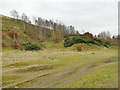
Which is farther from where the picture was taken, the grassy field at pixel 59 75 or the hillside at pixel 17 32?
the hillside at pixel 17 32

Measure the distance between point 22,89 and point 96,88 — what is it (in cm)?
429

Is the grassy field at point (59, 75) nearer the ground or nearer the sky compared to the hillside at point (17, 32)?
nearer the ground

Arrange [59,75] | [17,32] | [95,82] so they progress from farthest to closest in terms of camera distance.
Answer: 1. [17,32]
2. [59,75]
3. [95,82]

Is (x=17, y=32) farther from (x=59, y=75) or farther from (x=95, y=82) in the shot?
(x=95, y=82)

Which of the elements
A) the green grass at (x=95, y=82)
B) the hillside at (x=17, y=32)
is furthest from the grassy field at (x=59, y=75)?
the hillside at (x=17, y=32)

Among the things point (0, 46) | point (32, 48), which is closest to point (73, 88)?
point (32, 48)

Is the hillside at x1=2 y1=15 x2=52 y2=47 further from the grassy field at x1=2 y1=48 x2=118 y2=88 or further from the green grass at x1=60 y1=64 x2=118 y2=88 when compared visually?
the green grass at x1=60 y1=64 x2=118 y2=88

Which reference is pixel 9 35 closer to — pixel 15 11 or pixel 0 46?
pixel 0 46

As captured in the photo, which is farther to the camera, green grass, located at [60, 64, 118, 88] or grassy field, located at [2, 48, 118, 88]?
grassy field, located at [2, 48, 118, 88]

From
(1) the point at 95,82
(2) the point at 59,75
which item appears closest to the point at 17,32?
(2) the point at 59,75

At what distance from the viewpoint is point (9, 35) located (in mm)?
34000

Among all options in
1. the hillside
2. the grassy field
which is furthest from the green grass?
the hillside

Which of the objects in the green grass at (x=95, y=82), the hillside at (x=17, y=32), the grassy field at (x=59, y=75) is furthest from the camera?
the hillside at (x=17, y=32)

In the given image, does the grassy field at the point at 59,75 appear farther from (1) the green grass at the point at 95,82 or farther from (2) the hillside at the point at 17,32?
(2) the hillside at the point at 17,32
